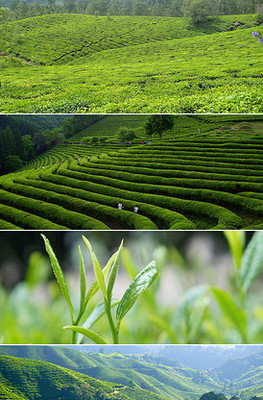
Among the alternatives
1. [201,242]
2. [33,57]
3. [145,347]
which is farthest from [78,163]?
[33,57]

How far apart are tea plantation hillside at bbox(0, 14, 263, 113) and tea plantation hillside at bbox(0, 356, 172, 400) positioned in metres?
3.09

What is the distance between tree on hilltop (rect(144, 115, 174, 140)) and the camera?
2.83 metres

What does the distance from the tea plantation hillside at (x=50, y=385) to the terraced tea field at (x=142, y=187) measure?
1030mm

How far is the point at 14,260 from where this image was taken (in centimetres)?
246

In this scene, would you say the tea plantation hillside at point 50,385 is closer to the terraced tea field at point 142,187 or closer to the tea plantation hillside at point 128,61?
the terraced tea field at point 142,187

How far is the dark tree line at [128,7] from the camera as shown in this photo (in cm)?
3053

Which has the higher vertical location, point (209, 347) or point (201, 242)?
point (201, 242)

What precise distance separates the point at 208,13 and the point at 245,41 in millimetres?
12022

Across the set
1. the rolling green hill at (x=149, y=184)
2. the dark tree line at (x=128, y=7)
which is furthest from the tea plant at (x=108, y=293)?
the dark tree line at (x=128, y=7)

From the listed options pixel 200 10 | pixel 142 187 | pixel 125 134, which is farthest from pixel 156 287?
pixel 200 10

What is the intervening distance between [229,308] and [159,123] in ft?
6.11

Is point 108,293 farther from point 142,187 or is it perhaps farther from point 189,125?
point 189,125

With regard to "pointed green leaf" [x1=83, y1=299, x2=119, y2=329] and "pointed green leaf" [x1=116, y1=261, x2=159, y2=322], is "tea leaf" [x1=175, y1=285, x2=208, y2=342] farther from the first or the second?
"pointed green leaf" [x1=83, y1=299, x2=119, y2=329]

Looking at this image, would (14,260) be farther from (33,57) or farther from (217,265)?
(33,57)
